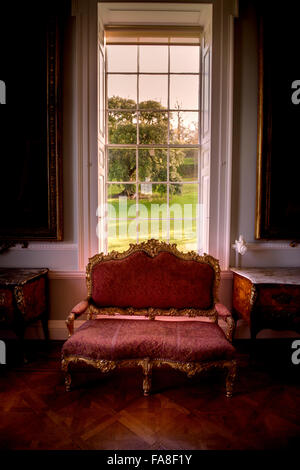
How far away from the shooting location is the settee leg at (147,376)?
192cm

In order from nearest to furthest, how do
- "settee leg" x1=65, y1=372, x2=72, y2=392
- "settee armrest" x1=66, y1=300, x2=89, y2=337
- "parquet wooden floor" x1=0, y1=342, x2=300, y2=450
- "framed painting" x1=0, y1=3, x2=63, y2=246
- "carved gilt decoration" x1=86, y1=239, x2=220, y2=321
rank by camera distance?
1. "parquet wooden floor" x1=0, y1=342, x2=300, y2=450
2. "settee leg" x1=65, y1=372, x2=72, y2=392
3. "settee armrest" x1=66, y1=300, x2=89, y2=337
4. "carved gilt decoration" x1=86, y1=239, x2=220, y2=321
5. "framed painting" x1=0, y1=3, x2=63, y2=246

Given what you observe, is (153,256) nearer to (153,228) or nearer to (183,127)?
(153,228)

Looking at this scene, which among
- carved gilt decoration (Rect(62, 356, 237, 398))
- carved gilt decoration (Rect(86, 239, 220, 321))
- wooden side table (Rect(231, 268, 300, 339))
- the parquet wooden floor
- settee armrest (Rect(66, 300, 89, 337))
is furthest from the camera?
carved gilt decoration (Rect(86, 239, 220, 321))

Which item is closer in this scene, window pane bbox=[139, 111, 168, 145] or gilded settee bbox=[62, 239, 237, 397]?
gilded settee bbox=[62, 239, 237, 397]

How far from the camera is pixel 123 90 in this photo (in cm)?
296

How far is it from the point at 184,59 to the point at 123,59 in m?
0.63

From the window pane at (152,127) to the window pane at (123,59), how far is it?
0.48m

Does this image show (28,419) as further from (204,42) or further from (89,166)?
(204,42)

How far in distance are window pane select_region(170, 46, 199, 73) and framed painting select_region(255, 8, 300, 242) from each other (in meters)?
0.64

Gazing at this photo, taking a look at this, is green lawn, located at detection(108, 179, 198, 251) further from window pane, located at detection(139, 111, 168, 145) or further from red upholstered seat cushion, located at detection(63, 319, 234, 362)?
red upholstered seat cushion, located at detection(63, 319, 234, 362)

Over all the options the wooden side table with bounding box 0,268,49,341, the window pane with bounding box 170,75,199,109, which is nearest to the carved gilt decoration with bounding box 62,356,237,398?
the wooden side table with bounding box 0,268,49,341

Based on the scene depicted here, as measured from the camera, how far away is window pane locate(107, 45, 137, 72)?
2.94 m

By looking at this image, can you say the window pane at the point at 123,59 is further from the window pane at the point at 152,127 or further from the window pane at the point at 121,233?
the window pane at the point at 121,233

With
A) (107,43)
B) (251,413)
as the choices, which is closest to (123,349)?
(251,413)
